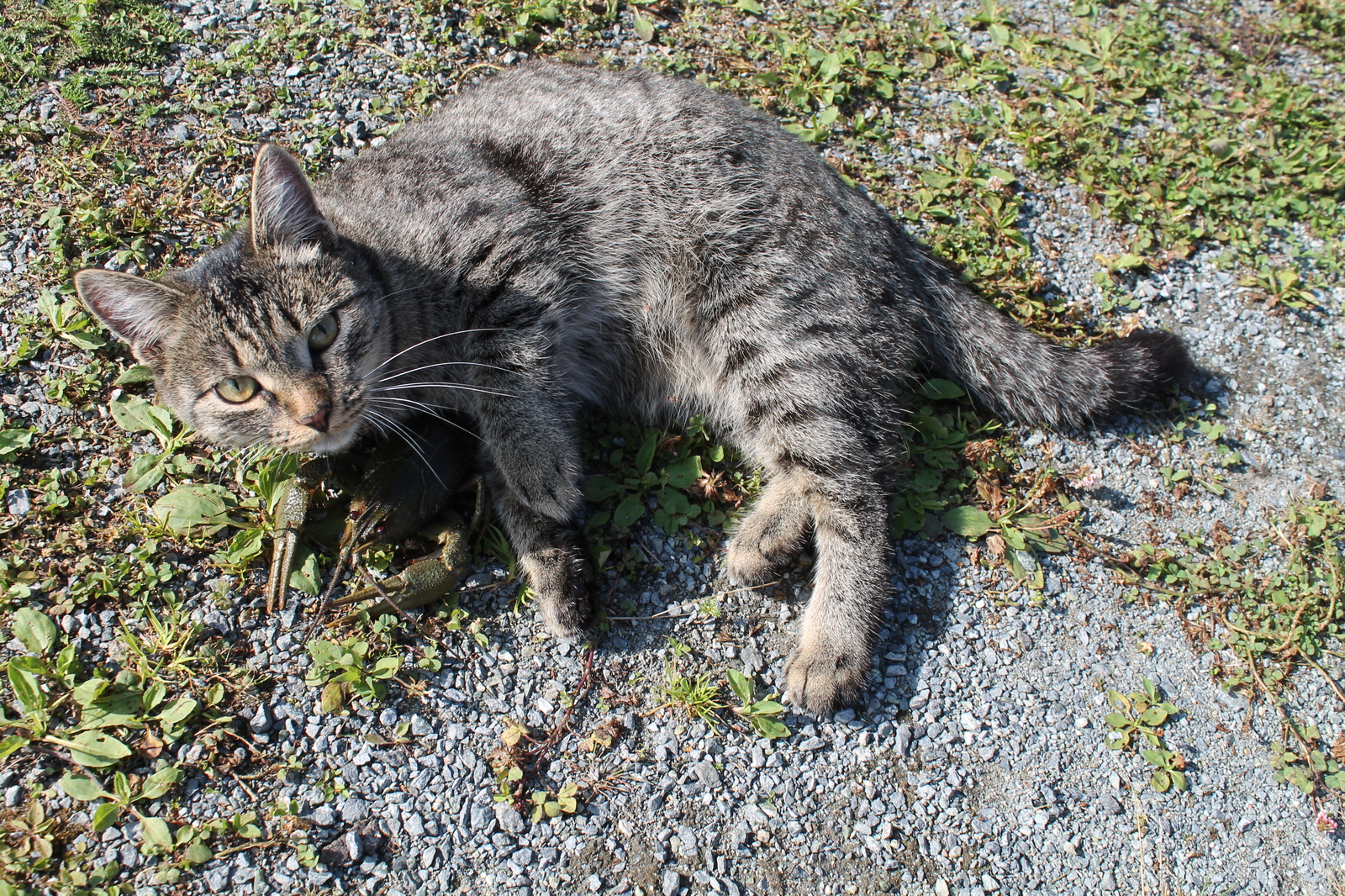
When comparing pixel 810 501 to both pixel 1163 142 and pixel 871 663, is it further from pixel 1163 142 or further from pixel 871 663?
pixel 1163 142

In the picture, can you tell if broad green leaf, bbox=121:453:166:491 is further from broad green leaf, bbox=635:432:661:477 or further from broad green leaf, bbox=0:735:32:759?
broad green leaf, bbox=635:432:661:477

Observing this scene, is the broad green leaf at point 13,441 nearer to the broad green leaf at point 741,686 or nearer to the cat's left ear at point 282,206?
the cat's left ear at point 282,206

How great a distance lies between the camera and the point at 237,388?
2736 mm

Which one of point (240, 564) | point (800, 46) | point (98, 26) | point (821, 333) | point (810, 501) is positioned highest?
point (98, 26)

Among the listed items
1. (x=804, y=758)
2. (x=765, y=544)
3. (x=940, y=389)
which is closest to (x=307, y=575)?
(x=765, y=544)

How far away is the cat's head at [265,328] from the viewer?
2.66m

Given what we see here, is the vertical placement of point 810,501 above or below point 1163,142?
below

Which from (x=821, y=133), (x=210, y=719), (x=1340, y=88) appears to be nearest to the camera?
(x=210, y=719)

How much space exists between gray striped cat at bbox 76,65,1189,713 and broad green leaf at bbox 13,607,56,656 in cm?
79

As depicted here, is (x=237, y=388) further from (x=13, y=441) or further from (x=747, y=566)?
(x=747, y=566)

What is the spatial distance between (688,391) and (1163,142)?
2.92 metres

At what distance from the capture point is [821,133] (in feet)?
14.0

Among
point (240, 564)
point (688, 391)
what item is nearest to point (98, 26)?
point (240, 564)

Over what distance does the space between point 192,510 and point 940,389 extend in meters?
2.92
